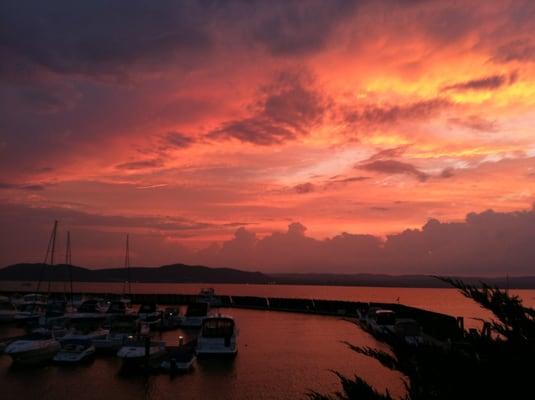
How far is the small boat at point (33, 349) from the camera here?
34.8 metres

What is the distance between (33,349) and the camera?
35156mm

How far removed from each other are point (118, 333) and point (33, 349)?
781 cm

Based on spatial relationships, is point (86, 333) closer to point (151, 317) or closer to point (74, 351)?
point (74, 351)

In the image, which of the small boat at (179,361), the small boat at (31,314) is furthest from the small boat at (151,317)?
the small boat at (179,361)

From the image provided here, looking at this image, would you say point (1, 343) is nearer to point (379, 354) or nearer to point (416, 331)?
point (416, 331)

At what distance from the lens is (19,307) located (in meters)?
71.8

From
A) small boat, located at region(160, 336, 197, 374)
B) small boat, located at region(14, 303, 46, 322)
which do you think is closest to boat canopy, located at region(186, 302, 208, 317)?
small boat, located at region(14, 303, 46, 322)

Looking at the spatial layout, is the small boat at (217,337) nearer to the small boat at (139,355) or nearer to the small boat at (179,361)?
the small boat at (179,361)

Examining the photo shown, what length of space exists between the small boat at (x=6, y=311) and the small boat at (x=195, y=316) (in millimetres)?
19622

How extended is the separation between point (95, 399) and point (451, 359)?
27041 millimetres

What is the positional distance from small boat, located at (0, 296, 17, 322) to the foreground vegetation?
209 feet

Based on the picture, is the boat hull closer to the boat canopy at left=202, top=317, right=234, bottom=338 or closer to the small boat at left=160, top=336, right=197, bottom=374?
the small boat at left=160, top=336, right=197, bottom=374

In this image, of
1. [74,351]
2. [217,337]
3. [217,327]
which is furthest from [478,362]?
[74,351]

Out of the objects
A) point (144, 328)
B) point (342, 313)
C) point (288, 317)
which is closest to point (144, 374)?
point (144, 328)
